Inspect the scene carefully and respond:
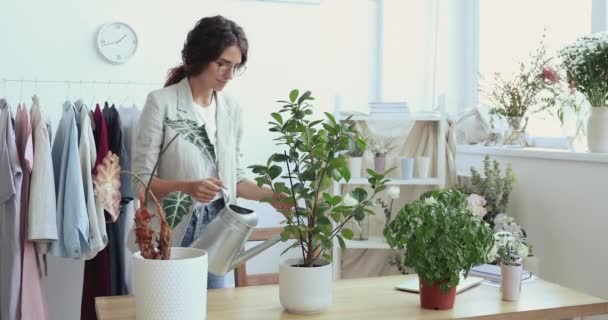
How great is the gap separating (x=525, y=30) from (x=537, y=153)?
0.98m

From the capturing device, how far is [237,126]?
243 centimetres

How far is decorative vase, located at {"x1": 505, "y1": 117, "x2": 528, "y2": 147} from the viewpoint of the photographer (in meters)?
3.25

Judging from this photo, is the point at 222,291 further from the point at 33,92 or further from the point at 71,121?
the point at 33,92

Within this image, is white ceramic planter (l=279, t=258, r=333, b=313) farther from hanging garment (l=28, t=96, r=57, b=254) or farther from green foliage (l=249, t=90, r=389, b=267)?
hanging garment (l=28, t=96, r=57, b=254)

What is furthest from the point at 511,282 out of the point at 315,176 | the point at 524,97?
the point at 524,97

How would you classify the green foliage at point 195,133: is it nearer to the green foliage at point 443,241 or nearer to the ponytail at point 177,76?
the ponytail at point 177,76

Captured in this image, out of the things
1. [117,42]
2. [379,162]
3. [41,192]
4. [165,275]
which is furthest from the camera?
[117,42]

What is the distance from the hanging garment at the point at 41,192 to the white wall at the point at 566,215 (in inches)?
82.3

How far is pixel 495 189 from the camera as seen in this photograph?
2.95 metres

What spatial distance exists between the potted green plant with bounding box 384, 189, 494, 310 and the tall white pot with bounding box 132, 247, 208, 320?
55 cm

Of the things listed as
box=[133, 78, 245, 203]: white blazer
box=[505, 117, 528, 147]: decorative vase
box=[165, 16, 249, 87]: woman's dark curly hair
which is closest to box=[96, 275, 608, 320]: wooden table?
box=[133, 78, 245, 203]: white blazer

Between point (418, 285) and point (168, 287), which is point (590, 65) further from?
point (168, 287)

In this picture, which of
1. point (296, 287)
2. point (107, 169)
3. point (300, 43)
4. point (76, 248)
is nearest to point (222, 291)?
point (296, 287)

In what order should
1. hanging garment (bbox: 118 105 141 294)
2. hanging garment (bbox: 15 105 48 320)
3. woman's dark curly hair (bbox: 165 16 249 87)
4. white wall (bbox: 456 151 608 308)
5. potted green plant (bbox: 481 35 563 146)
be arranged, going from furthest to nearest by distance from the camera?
potted green plant (bbox: 481 35 563 146) < hanging garment (bbox: 118 105 141 294) < hanging garment (bbox: 15 105 48 320) < white wall (bbox: 456 151 608 308) < woman's dark curly hair (bbox: 165 16 249 87)
